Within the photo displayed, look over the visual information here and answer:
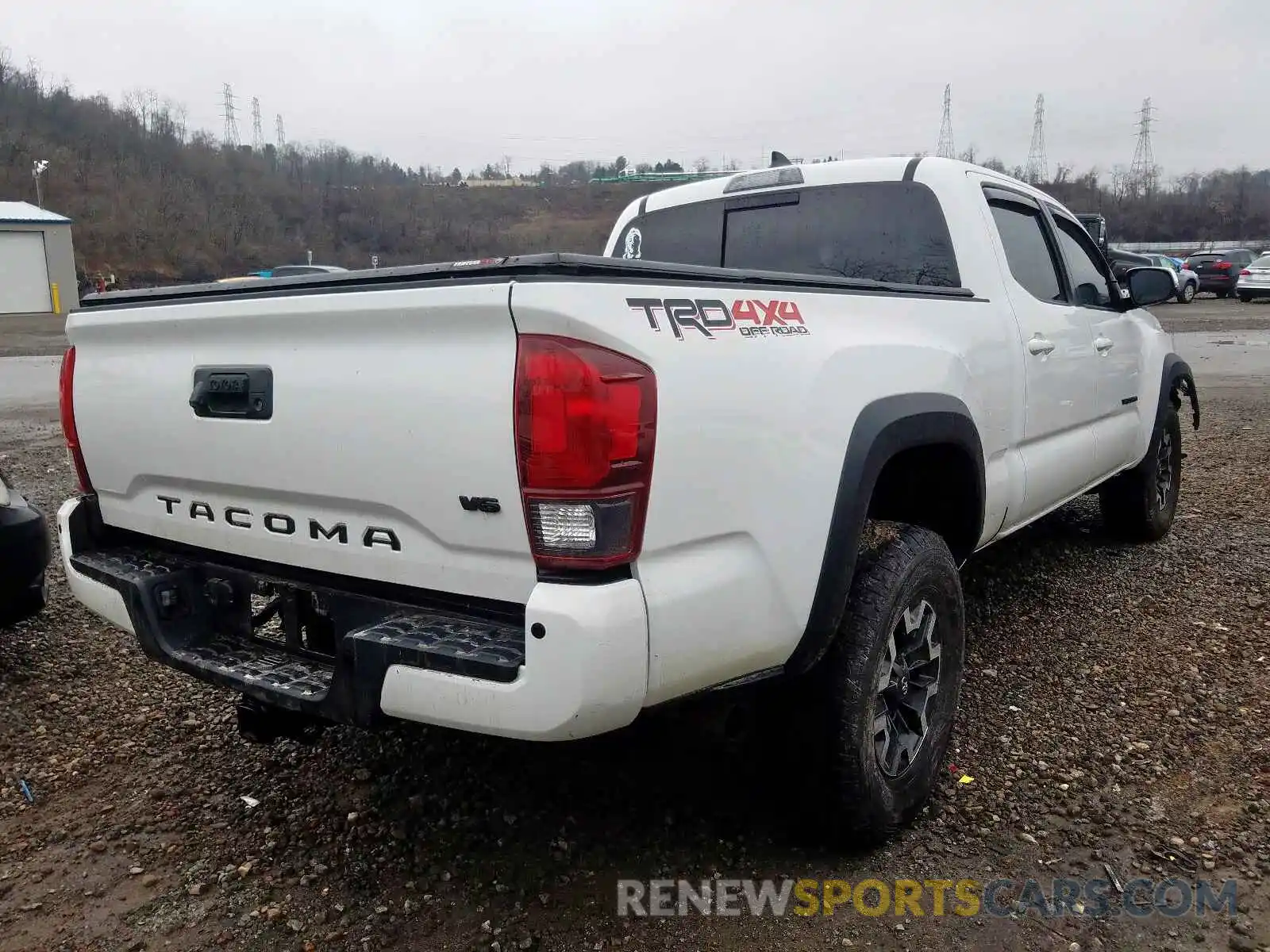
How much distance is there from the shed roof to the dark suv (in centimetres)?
4083

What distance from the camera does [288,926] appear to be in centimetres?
246

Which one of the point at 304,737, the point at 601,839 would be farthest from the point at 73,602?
the point at 601,839

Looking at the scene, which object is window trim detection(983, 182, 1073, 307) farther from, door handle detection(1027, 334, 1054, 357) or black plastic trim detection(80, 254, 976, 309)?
black plastic trim detection(80, 254, 976, 309)

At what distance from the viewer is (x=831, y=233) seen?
12.2ft

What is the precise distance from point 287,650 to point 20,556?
74.8 inches

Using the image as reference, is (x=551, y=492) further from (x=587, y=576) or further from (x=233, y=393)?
(x=233, y=393)

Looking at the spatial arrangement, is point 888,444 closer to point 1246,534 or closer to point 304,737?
point 304,737

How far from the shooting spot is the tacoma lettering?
2244mm

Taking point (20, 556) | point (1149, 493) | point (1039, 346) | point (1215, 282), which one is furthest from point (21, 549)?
point (1215, 282)

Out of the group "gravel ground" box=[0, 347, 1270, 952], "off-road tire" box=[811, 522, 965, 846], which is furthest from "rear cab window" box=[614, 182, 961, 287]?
"gravel ground" box=[0, 347, 1270, 952]

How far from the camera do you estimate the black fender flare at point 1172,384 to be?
17.3 feet

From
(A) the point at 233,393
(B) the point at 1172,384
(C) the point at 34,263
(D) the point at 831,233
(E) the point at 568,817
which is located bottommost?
(E) the point at 568,817

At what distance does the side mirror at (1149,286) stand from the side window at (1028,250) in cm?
56

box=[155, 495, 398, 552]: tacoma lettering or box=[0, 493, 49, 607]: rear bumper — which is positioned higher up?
box=[155, 495, 398, 552]: tacoma lettering
